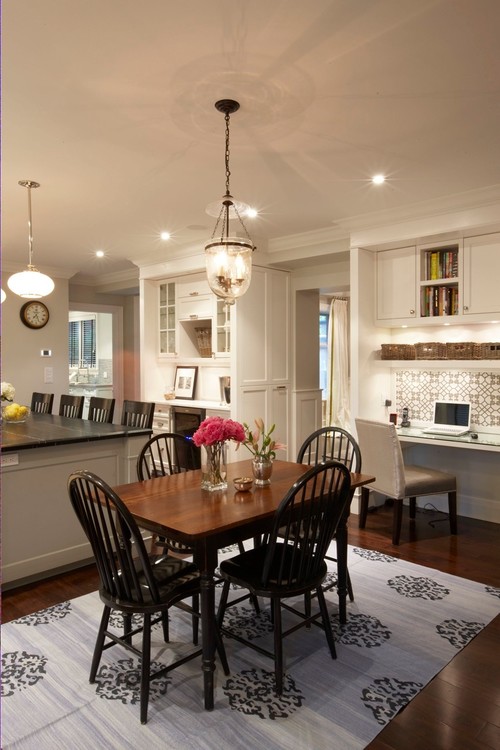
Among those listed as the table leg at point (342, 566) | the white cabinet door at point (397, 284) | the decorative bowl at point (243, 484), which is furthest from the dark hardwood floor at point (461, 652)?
the white cabinet door at point (397, 284)

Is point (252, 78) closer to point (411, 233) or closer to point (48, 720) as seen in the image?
point (411, 233)

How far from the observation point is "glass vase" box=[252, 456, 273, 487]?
8.68 ft

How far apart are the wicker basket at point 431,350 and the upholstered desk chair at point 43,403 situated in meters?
3.59

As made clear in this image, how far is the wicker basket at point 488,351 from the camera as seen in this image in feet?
13.4

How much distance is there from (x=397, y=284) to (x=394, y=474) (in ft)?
5.51

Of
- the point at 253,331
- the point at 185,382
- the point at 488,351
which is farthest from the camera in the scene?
the point at 185,382

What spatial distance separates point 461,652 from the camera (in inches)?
98.0

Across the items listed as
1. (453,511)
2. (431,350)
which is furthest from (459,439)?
(431,350)

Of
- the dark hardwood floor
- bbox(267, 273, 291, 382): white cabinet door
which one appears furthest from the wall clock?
the dark hardwood floor

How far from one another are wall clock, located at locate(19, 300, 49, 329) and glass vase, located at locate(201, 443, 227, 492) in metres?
4.95

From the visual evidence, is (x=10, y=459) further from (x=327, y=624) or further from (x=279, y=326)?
(x=279, y=326)

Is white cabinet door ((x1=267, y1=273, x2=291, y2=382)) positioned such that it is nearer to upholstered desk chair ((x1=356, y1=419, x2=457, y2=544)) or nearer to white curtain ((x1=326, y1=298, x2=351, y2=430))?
upholstered desk chair ((x1=356, y1=419, x2=457, y2=544))

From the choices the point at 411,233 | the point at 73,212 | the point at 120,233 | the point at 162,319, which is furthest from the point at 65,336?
the point at 411,233

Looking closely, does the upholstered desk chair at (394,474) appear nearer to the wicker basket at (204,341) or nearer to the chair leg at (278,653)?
the chair leg at (278,653)
